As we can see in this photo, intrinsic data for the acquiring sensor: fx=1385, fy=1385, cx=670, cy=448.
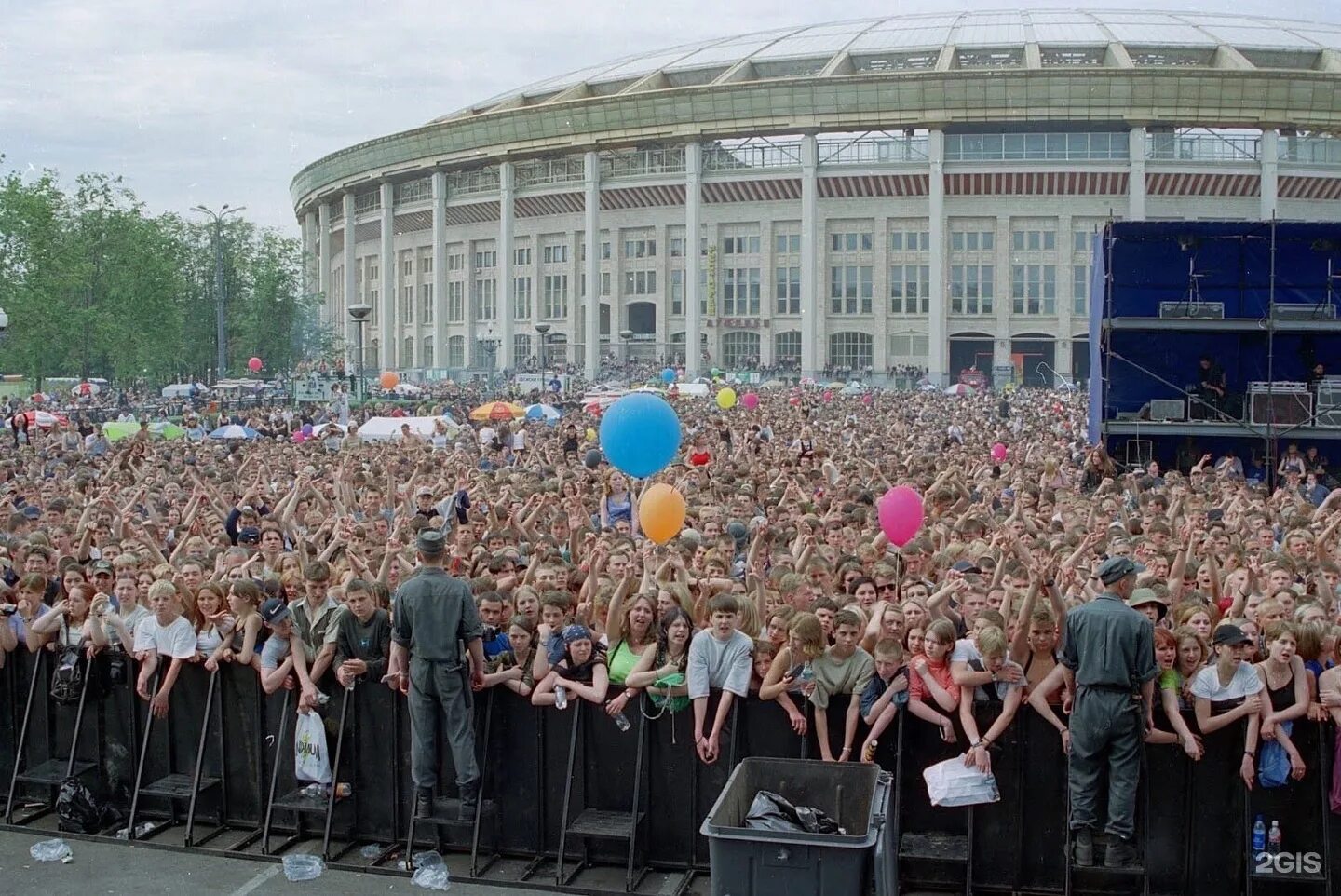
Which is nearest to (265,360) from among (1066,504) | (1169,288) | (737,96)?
(737,96)

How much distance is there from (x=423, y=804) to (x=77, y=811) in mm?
2496

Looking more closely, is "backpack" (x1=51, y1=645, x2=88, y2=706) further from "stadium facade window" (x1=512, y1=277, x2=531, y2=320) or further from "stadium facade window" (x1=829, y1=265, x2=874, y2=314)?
"stadium facade window" (x1=512, y1=277, x2=531, y2=320)

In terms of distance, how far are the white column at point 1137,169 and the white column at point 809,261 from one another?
18.1 m

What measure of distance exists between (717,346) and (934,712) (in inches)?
3278

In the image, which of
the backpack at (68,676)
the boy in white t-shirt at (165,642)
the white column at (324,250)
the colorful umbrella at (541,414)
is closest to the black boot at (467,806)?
the boy in white t-shirt at (165,642)

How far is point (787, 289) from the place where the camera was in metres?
89.4

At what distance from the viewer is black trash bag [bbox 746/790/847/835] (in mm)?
6492

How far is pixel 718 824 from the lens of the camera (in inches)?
253

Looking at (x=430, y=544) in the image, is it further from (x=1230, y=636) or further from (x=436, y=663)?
(x=1230, y=636)

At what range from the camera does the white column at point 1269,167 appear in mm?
77500

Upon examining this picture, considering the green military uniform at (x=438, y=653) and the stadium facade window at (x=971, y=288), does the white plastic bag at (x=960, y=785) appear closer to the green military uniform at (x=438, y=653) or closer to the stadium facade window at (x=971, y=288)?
the green military uniform at (x=438, y=653)

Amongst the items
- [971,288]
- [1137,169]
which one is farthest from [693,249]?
[1137,169]

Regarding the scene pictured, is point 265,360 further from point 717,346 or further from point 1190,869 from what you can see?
point 1190,869

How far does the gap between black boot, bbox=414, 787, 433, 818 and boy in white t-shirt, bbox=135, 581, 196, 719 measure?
1.89 meters
